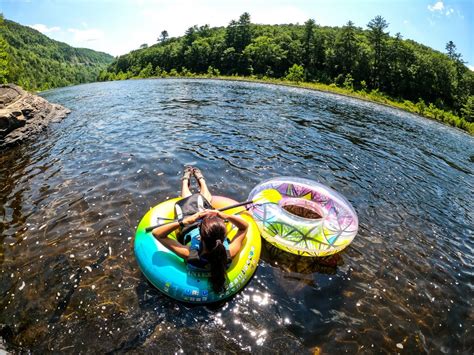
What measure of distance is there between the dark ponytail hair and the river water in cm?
70

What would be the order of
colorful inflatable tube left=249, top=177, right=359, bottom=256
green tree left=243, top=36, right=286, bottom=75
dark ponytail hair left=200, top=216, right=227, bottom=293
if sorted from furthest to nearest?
green tree left=243, top=36, right=286, bottom=75
colorful inflatable tube left=249, top=177, right=359, bottom=256
dark ponytail hair left=200, top=216, right=227, bottom=293

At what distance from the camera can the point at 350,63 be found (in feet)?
253

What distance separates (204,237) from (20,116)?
14.8 metres

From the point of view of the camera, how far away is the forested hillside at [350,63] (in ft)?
221

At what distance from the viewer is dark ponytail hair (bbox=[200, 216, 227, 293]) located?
441cm

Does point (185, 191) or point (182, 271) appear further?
point (185, 191)

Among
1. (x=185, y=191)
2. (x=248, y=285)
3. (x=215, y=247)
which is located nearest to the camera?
(x=215, y=247)

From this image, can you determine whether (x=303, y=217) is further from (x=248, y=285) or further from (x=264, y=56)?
(x=264, y=56)

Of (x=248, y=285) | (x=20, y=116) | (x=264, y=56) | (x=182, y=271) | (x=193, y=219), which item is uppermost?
(x=264, y=56)

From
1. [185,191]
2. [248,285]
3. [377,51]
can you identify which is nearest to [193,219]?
[248,285]

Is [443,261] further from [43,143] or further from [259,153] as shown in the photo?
[43,143]

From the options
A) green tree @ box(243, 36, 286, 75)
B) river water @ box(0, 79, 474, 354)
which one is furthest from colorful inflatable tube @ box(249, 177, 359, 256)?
green tree @ box(243, 36, 286, 75)

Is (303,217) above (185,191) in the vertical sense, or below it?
below

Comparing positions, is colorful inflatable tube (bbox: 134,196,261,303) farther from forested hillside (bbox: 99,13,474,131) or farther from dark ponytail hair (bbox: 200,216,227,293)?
forested hillside (bbox: 99,13,474,131)
